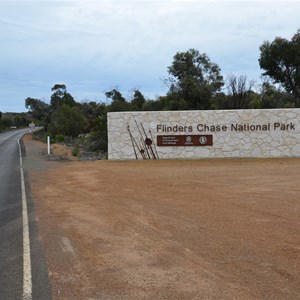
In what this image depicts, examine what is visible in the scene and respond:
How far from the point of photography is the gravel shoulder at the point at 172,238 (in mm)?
5453

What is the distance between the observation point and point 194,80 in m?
41.4

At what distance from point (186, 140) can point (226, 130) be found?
2.26 metres

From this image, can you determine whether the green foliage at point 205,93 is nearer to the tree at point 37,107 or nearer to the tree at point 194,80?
the tree at point 194,80

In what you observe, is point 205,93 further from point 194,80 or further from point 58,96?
point 58,96

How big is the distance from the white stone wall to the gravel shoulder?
8779 millimetres

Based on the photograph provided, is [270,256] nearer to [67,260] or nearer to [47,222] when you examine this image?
[67,260]

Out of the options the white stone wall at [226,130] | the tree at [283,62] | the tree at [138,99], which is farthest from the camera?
the tree at [138,99]

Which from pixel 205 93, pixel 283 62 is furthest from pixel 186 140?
pixel 283 62

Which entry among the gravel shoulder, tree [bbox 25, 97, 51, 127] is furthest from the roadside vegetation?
tree [bbox 25, 97, 51, 127]

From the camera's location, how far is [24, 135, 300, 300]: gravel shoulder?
17.9 feet

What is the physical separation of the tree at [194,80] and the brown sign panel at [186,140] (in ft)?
44.9

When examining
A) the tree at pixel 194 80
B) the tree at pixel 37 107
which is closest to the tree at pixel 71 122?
the tree at pixel 194 80

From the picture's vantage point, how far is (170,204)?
11.1 meters

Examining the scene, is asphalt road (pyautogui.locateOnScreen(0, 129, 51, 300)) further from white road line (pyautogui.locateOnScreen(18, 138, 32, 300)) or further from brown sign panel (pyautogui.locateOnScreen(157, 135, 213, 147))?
brown sign panel (pyautogui.locateOnScreen(157, 135, 213, 147))
